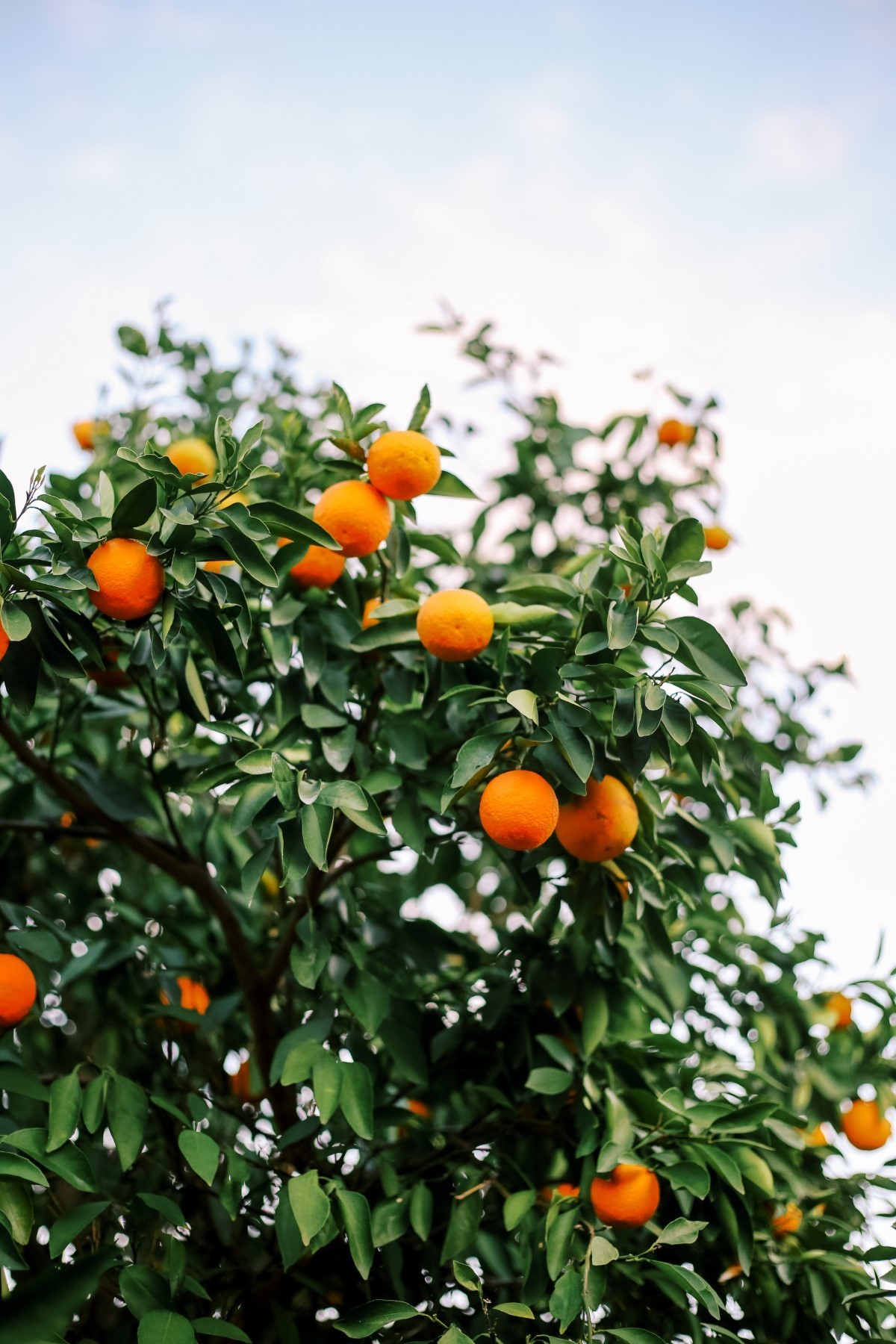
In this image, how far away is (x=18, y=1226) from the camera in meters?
1.33

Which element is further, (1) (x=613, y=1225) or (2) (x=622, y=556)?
(1) (x=613, y=1225)

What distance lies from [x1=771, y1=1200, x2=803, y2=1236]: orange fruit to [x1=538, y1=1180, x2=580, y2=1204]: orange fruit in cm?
33

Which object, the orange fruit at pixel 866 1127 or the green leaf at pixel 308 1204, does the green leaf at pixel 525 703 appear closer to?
the green leaf at pixel 308 1204

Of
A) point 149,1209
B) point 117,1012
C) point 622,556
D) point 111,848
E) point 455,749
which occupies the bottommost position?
point 149,1209

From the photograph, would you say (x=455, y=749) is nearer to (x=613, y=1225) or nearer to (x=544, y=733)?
(x=544, y=733)

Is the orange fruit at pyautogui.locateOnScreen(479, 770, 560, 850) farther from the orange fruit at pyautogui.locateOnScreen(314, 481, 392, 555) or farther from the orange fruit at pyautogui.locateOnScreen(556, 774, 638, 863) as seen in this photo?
the orange fruit at pyautogui.locateOnScreen(314, 481, 392, 555)

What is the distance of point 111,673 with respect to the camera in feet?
6.22

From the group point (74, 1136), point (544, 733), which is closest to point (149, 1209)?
point (74, 1136)

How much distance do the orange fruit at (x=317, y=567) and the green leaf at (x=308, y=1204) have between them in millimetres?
878

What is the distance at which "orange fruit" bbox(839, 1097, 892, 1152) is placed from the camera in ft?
7.32

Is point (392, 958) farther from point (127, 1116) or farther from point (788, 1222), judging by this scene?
point (788, 1222)

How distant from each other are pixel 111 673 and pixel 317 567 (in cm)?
47

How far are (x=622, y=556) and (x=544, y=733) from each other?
262 millimetres

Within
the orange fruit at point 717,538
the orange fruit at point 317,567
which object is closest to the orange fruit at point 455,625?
the orange fruit at point 317,567
